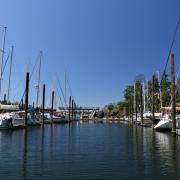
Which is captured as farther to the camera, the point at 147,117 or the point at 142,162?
the point at 147,117

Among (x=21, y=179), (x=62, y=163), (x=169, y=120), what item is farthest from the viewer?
(x=169, y=120)

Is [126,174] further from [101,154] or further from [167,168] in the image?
[101,154]

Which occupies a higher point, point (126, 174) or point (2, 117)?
point (2, 117)

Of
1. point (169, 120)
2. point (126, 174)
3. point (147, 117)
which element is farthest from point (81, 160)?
point (147, 117)

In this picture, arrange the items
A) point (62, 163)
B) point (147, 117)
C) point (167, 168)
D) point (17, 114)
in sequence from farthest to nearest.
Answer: point (147, 117) → point (17, 114) → point (62, 163) → point (167, 168)

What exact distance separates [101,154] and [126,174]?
385 inches

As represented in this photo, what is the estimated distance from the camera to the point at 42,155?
29.7 m

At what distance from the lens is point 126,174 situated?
20766mm

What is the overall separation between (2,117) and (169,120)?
31.6 m

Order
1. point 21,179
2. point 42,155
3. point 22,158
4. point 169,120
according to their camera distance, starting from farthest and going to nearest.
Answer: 1. point 169,120
2. point 42,155
3. point 22,158
4. point 21,179

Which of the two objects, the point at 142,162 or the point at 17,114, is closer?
the point at 142,162

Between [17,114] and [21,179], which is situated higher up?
[17,114]

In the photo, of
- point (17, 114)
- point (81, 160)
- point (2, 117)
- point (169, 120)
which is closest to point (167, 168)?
point (81, 160)

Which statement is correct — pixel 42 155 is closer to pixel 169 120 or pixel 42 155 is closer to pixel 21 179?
pixel 21 179
